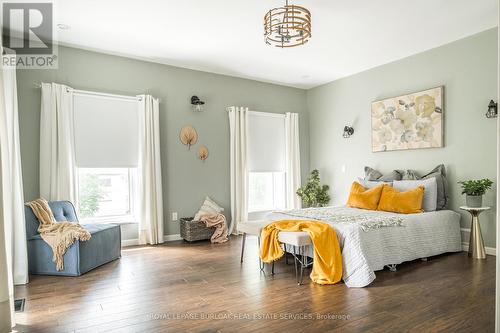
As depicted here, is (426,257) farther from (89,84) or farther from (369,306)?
(89,84)

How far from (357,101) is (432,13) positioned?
2.34m

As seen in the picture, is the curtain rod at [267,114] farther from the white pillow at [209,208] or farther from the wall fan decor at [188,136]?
the white pillow at [209,208]

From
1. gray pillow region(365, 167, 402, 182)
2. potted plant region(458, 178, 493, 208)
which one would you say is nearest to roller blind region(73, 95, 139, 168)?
gray pillow region(365, 167, 402, 182)

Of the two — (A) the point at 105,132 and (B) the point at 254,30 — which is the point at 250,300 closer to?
(B) the point at 254,30

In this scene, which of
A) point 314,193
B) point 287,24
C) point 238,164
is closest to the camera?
point 287,24

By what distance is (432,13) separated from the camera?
12.7 ft

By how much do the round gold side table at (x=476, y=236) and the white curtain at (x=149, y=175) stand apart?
4225 mm

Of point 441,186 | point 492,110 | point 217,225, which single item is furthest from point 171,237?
point 492,110

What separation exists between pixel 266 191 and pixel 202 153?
1.71 m

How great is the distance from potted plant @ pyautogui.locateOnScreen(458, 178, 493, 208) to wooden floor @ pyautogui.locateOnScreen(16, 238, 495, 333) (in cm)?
70

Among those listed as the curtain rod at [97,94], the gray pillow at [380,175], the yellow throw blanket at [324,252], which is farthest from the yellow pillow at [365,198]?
the curtain rod at [97,94]

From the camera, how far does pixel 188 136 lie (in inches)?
223

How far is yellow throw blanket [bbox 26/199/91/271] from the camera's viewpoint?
145 inches

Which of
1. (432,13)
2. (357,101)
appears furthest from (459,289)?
(357,101)
